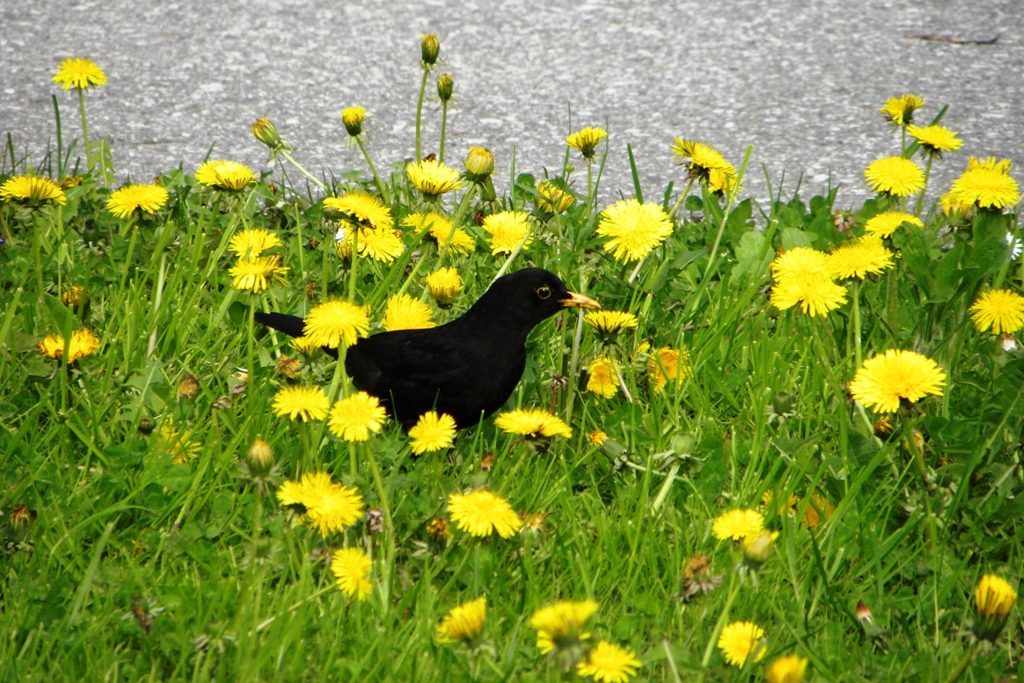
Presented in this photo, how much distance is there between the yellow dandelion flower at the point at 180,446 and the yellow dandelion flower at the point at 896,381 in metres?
1.52

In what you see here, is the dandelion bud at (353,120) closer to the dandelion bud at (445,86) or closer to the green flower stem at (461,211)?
the dandelion bud at (445,86)

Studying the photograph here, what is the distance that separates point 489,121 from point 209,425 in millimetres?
2666

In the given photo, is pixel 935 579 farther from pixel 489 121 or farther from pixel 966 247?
pixel 489 121

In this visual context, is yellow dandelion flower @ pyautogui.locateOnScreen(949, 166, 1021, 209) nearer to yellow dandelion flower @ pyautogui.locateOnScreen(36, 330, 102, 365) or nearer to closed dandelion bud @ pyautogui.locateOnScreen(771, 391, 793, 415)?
closed dandelion bud @ pyautogui.locateOnScreen(771, 391, 793, 415)

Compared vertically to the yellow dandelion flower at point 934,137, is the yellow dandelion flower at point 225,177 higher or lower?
lower

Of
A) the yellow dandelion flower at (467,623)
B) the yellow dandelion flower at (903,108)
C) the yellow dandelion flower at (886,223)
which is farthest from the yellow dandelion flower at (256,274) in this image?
the yellow dandelion flower at (903,108)

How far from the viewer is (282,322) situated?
2877 mm

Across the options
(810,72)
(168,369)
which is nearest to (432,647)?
(168,369)

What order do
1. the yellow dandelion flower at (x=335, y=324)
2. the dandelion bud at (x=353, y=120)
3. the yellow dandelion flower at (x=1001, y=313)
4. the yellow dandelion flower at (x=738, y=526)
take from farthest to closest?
the dandelion bud at (x=353, y=120) → the yellow dandelion flower at (x=1001, y=313) → the yellow dandelion flower at (x=335, y=324) → the yellow dandelion flower at (x=738, y=526)

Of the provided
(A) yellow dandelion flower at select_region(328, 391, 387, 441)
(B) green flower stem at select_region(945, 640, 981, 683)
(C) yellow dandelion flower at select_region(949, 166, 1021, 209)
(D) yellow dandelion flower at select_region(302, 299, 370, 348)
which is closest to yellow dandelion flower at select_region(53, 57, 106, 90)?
(D) yellow dandelion flower at select_region(302, 299, 370, 348)

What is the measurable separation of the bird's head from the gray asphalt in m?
1.60

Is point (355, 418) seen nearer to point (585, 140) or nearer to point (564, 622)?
point (564, 622)

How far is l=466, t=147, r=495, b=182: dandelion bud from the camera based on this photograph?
2.84 meters

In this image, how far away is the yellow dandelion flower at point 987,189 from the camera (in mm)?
2729
